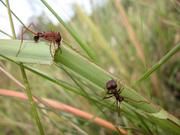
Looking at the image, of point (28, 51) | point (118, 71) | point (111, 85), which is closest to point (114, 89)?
point (111, 85)

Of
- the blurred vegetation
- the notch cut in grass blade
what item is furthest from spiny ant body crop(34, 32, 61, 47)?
the blurred vegetation

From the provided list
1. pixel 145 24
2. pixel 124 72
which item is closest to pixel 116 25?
pixel 145 24

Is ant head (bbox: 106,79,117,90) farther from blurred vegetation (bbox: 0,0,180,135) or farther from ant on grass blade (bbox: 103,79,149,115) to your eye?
blurred vegetation (bbox: 0,0,180,135)

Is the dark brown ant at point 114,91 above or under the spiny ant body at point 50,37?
under

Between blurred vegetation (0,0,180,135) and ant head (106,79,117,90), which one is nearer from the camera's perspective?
ant head (106,79,117,90)

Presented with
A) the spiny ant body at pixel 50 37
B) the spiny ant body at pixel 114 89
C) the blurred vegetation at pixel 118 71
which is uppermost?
the blurred vegetation at pixel 118 71

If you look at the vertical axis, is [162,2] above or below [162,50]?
above

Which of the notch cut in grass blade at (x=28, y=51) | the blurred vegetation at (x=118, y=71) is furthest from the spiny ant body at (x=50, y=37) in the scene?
the blurred vegetation at (x=118, y=71)

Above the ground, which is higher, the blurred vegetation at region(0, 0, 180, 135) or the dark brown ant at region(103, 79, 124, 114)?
the blurred vegetation at region(0, 0, 180, 135)

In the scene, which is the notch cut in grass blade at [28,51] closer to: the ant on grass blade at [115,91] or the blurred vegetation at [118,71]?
the ant on grass blade at [115,91]

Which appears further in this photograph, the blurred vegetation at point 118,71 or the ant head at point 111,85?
the blurred vegetation at point 118,71

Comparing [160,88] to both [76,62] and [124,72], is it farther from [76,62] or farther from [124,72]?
[76,62]
